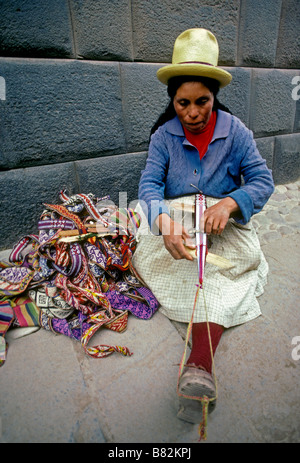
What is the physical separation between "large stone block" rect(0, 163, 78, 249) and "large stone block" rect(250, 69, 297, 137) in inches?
79.9

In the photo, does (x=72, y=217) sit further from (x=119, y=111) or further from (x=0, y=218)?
(x=119, y=111)

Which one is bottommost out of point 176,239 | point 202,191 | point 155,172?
point 176,239

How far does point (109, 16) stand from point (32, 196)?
54.8 inches

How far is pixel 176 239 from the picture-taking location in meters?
1.32

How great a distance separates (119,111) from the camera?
7.49ft

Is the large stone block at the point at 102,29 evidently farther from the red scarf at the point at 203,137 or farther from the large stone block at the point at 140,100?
the red scarf at the point at 203,137

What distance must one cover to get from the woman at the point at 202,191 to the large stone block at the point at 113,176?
2.49ft

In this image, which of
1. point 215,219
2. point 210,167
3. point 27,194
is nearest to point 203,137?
point 210,167

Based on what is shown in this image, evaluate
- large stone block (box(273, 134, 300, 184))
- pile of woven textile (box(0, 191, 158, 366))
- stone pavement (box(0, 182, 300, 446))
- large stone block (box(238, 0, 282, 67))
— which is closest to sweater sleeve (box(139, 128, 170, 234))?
pile of woven textile (box(0, 191, 158, 366))

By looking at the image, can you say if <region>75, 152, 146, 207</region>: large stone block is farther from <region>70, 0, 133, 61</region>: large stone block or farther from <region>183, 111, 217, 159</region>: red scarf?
<region>183, 111, 217, 159</region>: red scarf

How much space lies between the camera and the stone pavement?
Answer: 1069 mm

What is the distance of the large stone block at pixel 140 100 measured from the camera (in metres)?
2.26

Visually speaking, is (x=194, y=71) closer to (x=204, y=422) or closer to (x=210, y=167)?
(x=210, y=167)

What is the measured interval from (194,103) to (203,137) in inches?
8.9
